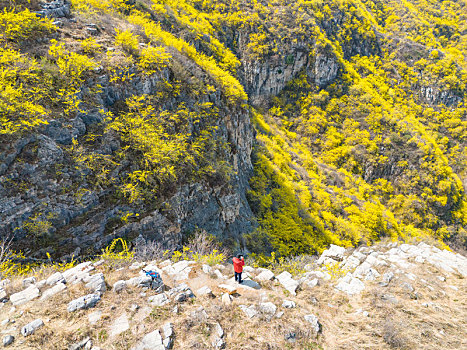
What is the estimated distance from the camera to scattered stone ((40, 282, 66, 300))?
4730 millimetres

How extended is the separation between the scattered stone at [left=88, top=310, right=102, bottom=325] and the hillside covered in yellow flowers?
3365mm

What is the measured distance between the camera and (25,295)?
15.5ft

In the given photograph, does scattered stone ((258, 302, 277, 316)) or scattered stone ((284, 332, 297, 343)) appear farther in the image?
scattered stone ((258, 302, 277, 316))

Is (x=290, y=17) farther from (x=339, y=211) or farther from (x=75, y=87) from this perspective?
(x=75, y=87)

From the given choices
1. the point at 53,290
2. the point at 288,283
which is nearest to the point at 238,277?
the point at 288,283

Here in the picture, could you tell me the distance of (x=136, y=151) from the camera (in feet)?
29.4

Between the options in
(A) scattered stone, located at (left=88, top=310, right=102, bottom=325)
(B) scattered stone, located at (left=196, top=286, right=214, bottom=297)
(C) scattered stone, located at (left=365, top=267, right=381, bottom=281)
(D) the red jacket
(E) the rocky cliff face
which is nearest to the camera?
(A) scattered stone, located at (left=88, top=310, right=102, bottom=325)

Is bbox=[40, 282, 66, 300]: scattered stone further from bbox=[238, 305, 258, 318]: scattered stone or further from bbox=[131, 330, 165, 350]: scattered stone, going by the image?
bbox=[238, 305, 258, 318]: scattered stone

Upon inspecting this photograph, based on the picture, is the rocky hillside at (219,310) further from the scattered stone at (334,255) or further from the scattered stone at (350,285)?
the scattered stone at (334,255)

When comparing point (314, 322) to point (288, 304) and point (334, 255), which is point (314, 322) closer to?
point (288, 304)

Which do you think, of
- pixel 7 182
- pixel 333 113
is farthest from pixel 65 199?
pixel 333 113

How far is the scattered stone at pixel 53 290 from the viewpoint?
15.5ft

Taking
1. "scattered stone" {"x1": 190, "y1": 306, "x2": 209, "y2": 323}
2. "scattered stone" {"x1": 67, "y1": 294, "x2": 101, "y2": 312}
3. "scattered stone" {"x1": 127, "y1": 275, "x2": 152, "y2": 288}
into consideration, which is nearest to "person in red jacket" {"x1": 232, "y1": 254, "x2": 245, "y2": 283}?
"scattered stone" {"x1": 190, "y1": 306, "x2": 209, "y2": 323}

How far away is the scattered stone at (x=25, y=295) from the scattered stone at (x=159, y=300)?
2.36 meters
